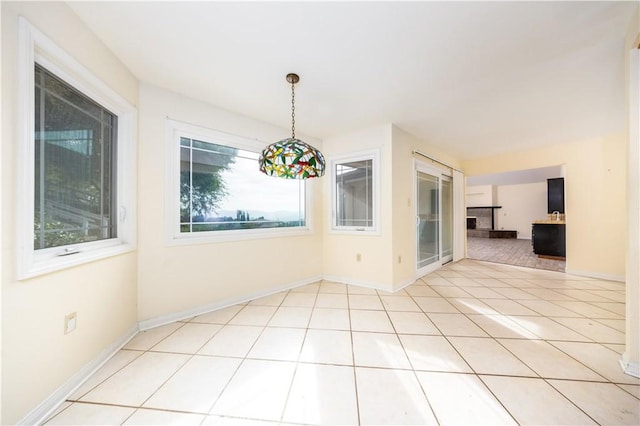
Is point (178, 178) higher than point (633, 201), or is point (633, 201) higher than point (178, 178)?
point (178, 178)

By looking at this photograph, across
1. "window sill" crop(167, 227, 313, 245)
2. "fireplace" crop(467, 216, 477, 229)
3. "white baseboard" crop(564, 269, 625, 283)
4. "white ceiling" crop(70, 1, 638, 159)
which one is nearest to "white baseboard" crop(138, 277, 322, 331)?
"window sill" crop(167, 227, 313, 245)

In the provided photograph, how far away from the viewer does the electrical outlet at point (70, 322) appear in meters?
1.31

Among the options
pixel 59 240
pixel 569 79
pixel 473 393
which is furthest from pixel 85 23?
pixel 569 79

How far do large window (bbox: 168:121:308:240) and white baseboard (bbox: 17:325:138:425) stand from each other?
0.99m

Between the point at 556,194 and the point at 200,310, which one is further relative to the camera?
the point at 556,194

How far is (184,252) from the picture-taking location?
2262mm

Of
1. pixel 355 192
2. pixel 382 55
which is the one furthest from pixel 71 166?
pixel 355 192

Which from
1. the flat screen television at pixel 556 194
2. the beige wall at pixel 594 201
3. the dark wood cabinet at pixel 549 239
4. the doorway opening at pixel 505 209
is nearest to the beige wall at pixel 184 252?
the beige wall at pixel 594 201

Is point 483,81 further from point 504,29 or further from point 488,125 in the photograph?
point 488,125

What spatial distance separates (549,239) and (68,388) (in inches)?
319

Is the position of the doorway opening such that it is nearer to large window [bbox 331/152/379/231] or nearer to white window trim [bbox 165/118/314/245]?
large window [bbox 331/152/379/231]

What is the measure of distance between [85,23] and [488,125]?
14.0 ft

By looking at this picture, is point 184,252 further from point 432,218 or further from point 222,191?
point 432,218

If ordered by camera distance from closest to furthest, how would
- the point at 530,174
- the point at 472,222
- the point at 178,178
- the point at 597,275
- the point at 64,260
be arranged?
the point at 64,260, the point at 178,178, the point at 597,275, the point at 530,174, the point at 472,222
